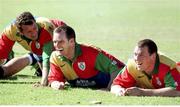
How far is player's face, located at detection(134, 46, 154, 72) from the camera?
896 centimetres

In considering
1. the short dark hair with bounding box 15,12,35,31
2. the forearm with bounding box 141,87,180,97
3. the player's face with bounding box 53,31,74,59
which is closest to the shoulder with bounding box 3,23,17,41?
the short dark hair with bounding box 15,12,35,31

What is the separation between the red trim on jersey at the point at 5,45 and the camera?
11628 mm

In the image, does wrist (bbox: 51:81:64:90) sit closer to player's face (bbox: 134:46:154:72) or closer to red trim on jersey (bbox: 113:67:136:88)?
red trim on jersey (bbox: 113:67:136:88)

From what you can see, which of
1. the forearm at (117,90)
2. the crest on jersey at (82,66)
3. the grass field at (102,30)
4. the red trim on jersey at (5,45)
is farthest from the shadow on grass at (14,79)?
the forearm at (117,90)

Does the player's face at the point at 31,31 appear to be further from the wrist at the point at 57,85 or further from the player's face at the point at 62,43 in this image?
the wrist at the point at 57,85

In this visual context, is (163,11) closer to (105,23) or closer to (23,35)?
(105,23)

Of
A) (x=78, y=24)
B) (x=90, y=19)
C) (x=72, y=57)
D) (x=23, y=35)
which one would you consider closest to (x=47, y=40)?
(x=23, y=35)

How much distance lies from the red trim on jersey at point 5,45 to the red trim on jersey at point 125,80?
2851mm

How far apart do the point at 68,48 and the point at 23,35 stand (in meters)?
1.54

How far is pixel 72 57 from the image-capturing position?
32.5 ft

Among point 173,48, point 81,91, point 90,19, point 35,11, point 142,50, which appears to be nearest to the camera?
point 142,50

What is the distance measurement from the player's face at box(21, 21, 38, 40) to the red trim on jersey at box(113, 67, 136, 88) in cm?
197

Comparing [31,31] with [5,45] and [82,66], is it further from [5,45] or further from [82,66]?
[82,66]

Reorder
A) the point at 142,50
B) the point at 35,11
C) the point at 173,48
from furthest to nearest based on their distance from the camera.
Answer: the point at 35,11 < the point at 173,48 < the point at 142,50
